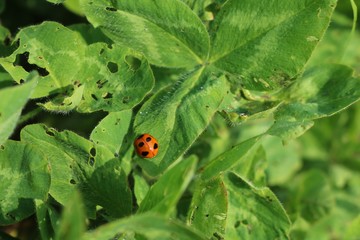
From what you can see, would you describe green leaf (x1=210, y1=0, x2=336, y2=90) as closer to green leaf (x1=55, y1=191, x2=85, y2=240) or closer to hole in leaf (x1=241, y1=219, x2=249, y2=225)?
hole in leaf (x1=241, y1=219, x2=249, y2=225)

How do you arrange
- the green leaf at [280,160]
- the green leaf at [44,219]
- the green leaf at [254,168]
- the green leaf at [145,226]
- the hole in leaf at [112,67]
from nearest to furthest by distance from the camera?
the green leaf at [145,226] < the green leaf at [44,219] < the hole in leaf at [112,67] < the green leaf at [254,168] < the green leaf at [280,160]

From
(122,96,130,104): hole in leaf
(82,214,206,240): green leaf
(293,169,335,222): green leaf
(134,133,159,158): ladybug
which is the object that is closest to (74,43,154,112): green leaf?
(122,96,130,104): hole in leaf

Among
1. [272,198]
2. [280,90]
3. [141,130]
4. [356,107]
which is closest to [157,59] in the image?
[141,130]

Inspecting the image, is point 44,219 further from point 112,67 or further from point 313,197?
point 313,197

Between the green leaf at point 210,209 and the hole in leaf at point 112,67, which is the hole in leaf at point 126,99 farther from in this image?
the green leaf at point 210,209

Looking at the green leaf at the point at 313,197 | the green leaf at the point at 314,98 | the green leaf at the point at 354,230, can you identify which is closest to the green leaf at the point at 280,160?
the green leaf at the point at 313,197

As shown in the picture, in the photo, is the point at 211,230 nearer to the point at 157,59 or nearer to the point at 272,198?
the point at 272,198
